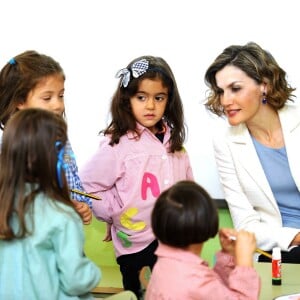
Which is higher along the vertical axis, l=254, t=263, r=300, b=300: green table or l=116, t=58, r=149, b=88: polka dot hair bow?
l=116, t=58, r=149, b=88: polka dot hair bow

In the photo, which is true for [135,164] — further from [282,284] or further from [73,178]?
[282,284]

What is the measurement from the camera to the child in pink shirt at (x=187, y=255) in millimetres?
1707

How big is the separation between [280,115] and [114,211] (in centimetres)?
76

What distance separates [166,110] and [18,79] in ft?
1.92

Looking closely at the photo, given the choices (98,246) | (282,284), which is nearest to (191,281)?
(282,284)

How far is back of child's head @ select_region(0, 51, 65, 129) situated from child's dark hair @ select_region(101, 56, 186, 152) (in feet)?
0.89

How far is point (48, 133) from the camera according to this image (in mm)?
1812

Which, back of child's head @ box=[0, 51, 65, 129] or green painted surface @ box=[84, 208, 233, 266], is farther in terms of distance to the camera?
green painted surface @ box=[84, 208, 233, 266]

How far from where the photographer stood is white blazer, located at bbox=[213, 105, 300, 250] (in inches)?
105

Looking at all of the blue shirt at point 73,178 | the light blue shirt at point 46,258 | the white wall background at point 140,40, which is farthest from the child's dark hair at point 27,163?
the white wall background at point 140,40

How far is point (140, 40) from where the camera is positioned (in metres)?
3.04

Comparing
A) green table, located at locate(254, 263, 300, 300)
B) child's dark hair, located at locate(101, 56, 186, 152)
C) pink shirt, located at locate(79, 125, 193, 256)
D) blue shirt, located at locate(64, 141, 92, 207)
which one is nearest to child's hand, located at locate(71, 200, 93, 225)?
blue shirt, located at locate(64, 141, 92, 207)

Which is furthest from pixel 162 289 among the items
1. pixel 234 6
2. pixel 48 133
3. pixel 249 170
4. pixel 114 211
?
pixel 234 6

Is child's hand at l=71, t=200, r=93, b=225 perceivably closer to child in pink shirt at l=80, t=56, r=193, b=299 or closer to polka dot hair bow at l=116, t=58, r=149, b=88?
child in pink shirt at l=80, t=56, r=193, b=299
